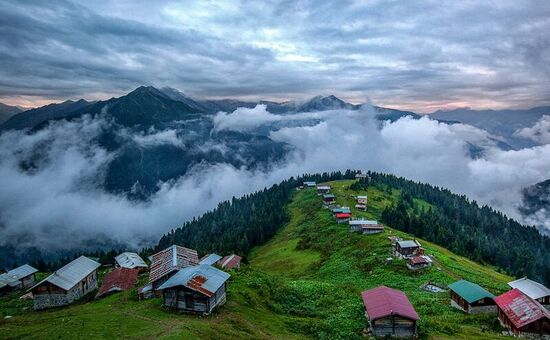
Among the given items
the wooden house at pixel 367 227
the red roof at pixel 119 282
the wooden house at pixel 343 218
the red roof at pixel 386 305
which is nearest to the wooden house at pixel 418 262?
the wooden house at pixel 367 227

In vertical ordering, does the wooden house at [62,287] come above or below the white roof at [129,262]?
above

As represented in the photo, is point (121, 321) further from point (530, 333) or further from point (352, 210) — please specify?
point (352, 210)

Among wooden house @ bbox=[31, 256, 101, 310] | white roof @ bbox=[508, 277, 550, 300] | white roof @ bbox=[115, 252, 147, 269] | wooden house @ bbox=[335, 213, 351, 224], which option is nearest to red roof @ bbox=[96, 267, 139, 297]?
wooden house @ bbox=[31, 256, 101, 310]

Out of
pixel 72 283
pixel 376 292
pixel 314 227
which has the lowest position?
pixel 314 227

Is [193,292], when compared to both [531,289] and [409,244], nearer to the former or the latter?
[531,289]

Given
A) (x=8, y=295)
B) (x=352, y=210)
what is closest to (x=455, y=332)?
(x=8, y=295)

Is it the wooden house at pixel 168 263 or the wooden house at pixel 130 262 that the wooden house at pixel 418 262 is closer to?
the wooden house at pixel 168 263
